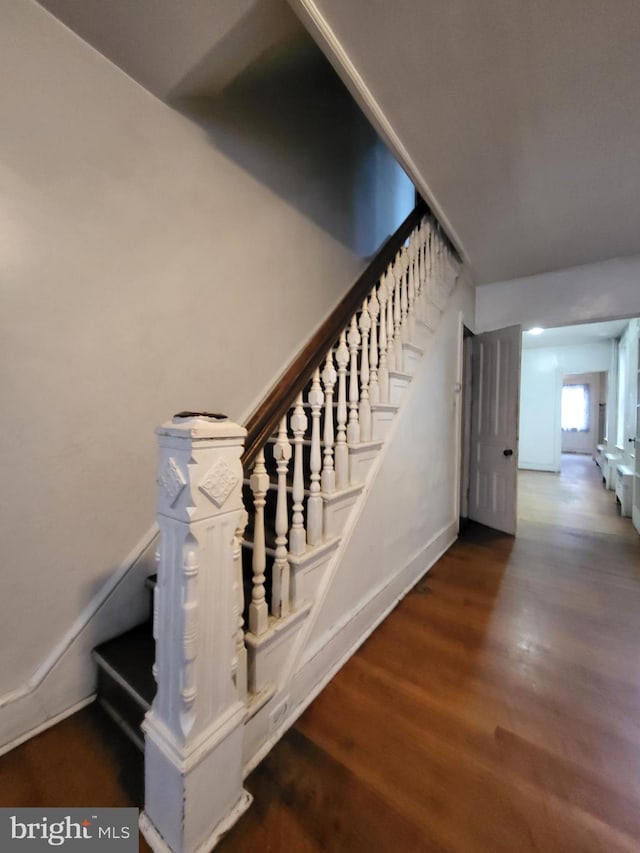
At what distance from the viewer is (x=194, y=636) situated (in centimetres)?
79

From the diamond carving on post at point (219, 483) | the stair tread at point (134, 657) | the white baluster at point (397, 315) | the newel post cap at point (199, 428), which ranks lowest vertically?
the stair tread at point (134, 657)

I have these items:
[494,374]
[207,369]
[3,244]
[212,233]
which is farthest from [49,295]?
[494,374]

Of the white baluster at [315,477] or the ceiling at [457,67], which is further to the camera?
the white baluster at [315,477]

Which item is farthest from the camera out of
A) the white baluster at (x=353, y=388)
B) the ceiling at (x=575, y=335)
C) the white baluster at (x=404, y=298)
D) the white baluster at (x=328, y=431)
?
the ceiling at (x=575, y=335)

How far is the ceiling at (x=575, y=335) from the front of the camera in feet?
16.1

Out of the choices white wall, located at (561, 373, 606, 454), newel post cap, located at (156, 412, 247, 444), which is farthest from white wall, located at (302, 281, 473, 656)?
white wall, located at (561, 373, 606, 454)

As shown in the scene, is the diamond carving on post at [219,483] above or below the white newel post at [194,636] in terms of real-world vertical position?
above

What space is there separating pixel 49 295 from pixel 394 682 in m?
2.04

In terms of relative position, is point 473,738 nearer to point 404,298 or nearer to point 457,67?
point 404,298

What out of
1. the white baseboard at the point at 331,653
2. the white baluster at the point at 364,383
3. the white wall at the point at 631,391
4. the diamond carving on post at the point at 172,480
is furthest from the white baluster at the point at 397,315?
the white wall at the point at 631,391

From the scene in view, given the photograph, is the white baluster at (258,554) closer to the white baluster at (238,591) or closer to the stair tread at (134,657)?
the white baluster at (238,591)

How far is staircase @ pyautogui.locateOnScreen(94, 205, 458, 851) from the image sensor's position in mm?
795

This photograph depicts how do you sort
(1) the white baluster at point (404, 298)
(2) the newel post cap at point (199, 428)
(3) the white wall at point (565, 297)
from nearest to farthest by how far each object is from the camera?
(2) the newel post cap at point (199, 428)
(1) the white baluster at point (404, 298)
(3) the white wall at point (565, 297)

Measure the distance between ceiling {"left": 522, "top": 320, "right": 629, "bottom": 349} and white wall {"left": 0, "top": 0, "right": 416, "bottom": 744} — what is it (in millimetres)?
4787
